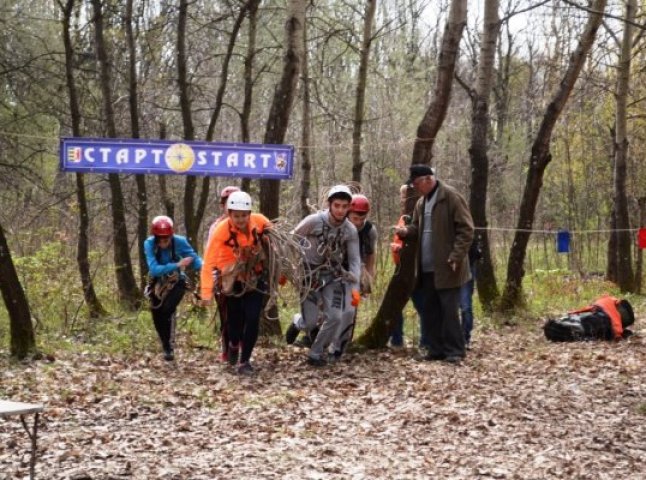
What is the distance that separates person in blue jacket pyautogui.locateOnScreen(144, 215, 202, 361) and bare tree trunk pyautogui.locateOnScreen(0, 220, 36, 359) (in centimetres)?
127

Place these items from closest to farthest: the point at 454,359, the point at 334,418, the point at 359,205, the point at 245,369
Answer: the point at 334,418 → the point at 245,369 → the point at 454,359 → the point at 359,205

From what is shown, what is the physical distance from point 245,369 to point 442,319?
2177 millimetres

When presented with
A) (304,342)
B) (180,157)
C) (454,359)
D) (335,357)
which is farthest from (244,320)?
(180,157)

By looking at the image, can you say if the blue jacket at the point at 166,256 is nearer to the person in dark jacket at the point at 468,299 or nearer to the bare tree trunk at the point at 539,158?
the person in dark jacket at the point at 468,299

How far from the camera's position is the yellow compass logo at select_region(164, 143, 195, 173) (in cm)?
1121

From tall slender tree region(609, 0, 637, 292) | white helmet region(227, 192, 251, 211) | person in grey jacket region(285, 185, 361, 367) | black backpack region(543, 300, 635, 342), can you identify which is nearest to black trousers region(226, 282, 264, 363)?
person in grey jacket region(285, 185, 361, 367)

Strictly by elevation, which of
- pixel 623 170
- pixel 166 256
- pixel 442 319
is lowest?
pixel 442 319

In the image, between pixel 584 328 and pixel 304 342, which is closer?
pixel 304 342

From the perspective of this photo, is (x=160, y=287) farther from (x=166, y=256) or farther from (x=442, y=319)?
(x=442, y=319)

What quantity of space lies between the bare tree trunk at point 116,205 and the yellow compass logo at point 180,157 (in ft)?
13.6

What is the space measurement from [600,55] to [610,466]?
17.4 meters

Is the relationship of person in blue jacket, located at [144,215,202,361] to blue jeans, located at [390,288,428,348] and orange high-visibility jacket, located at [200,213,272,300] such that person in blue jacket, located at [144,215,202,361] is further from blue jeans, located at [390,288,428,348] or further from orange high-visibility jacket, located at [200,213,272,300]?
blue jeans, located at [390,288,428,348]

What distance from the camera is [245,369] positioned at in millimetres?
9422

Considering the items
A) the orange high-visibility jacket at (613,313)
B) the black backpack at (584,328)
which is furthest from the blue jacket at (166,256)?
the orange high-visibility jacket at (613,313)
